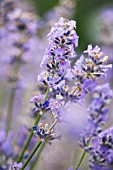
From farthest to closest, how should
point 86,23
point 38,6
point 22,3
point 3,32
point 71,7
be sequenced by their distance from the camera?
point 38,6 < point 86,23 < point 22,3 < point 71,7 < point 3,32

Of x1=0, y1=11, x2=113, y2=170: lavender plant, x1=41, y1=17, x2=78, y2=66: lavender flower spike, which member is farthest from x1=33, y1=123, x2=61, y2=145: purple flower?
x1=41, y1=17, x2=78, y2=66: lavender flower spike

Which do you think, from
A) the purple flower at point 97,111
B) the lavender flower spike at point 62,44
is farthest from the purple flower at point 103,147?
the lavender flower spike at point 62,44

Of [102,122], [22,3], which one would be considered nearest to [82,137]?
[102,122]

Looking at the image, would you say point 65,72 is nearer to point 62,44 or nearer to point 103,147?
point 62,44

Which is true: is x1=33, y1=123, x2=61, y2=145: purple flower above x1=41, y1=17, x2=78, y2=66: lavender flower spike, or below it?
below

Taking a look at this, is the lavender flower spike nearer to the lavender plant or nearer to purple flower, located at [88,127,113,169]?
the lavender plant

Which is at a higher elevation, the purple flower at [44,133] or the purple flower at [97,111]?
the purple flower at [97,111]

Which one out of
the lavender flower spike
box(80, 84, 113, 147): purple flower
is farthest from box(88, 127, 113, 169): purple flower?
the lavender flower spike

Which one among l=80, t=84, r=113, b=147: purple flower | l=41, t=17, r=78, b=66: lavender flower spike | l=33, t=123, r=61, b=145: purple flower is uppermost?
l=41, t=17, r=78, b=66: lavender flower spike

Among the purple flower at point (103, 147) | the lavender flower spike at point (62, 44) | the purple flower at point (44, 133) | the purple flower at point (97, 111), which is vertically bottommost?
the purple flower at point (103, 147)

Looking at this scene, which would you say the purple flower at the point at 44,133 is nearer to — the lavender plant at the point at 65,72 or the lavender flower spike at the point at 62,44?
the lavender plant at the point at 65,72

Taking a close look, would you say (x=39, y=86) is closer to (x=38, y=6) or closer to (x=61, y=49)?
(x=61, y=49)
